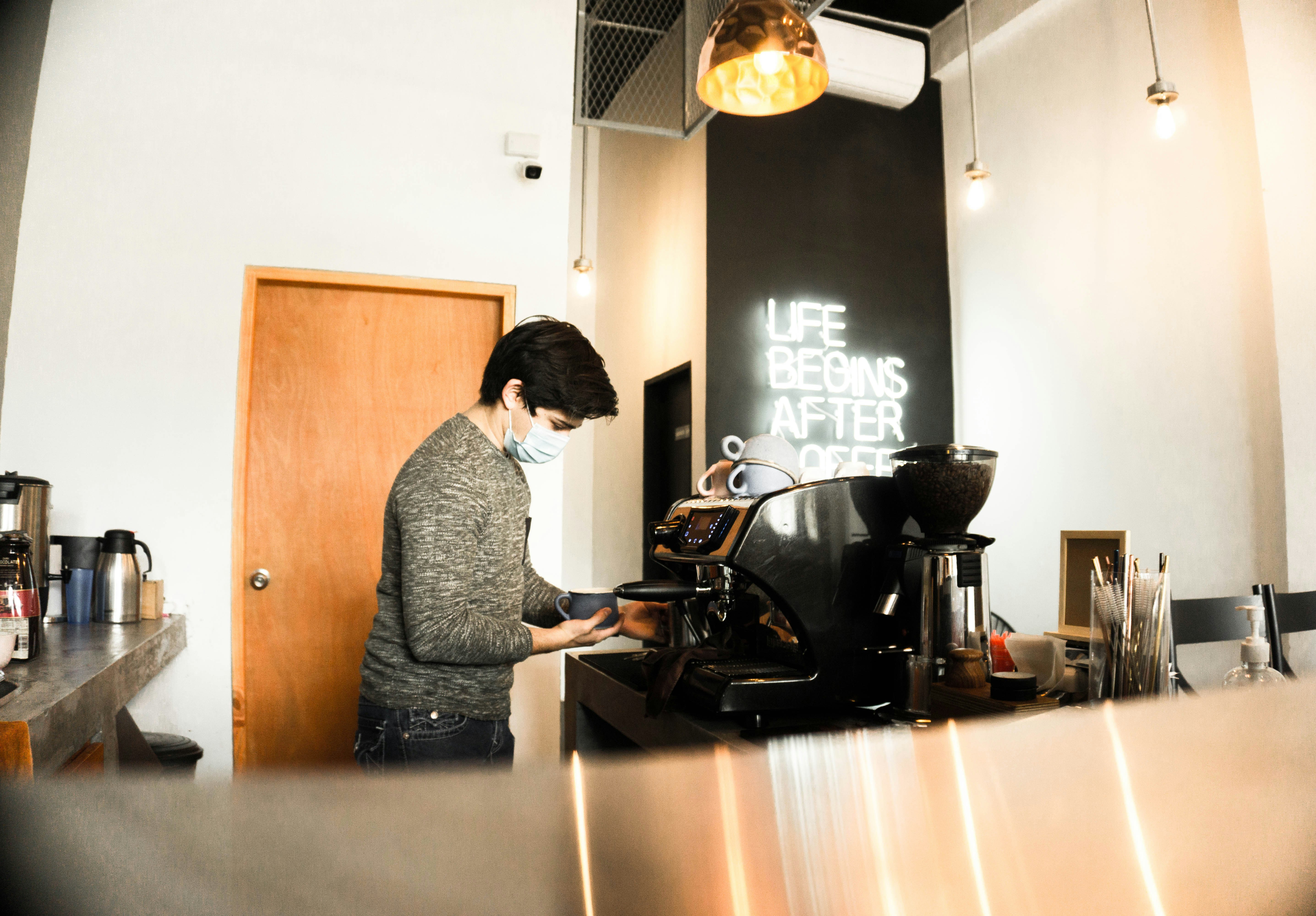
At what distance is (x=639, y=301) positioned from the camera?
5.14 metres

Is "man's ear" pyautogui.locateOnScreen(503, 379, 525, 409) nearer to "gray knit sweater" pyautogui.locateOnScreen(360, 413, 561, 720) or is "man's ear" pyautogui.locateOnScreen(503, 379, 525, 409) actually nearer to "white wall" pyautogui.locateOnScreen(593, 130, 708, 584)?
"gray knit sweater" pyautogui.locateOnScreen(360, 413, 561, 720)

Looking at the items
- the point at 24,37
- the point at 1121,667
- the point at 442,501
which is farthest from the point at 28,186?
the point at 1121,667

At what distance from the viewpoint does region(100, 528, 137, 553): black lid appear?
2.30 metres

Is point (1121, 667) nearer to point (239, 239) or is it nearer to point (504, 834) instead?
point (504, 834)

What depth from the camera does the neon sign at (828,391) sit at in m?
4.25

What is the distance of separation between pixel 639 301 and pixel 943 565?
4094 mm

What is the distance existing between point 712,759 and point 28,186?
3.06m

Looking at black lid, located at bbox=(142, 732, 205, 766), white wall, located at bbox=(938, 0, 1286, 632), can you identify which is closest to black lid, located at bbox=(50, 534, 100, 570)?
black lid, located at bbox=(142, 732, 205, 766)

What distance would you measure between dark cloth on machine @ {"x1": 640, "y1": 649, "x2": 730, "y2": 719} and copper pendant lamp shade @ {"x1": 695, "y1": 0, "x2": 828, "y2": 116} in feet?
4.19

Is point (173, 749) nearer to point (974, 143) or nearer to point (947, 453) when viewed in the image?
point (947, 453)

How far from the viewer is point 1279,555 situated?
2.89m

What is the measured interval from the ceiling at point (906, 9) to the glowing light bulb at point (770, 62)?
298 centimetres

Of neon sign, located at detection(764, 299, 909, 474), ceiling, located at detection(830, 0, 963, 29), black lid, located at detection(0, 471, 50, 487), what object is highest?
ceiling, located at detection(830, 0, 963, 29)

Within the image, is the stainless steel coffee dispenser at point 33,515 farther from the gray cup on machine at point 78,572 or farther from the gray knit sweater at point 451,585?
the gray knit sweater at point 451,585
